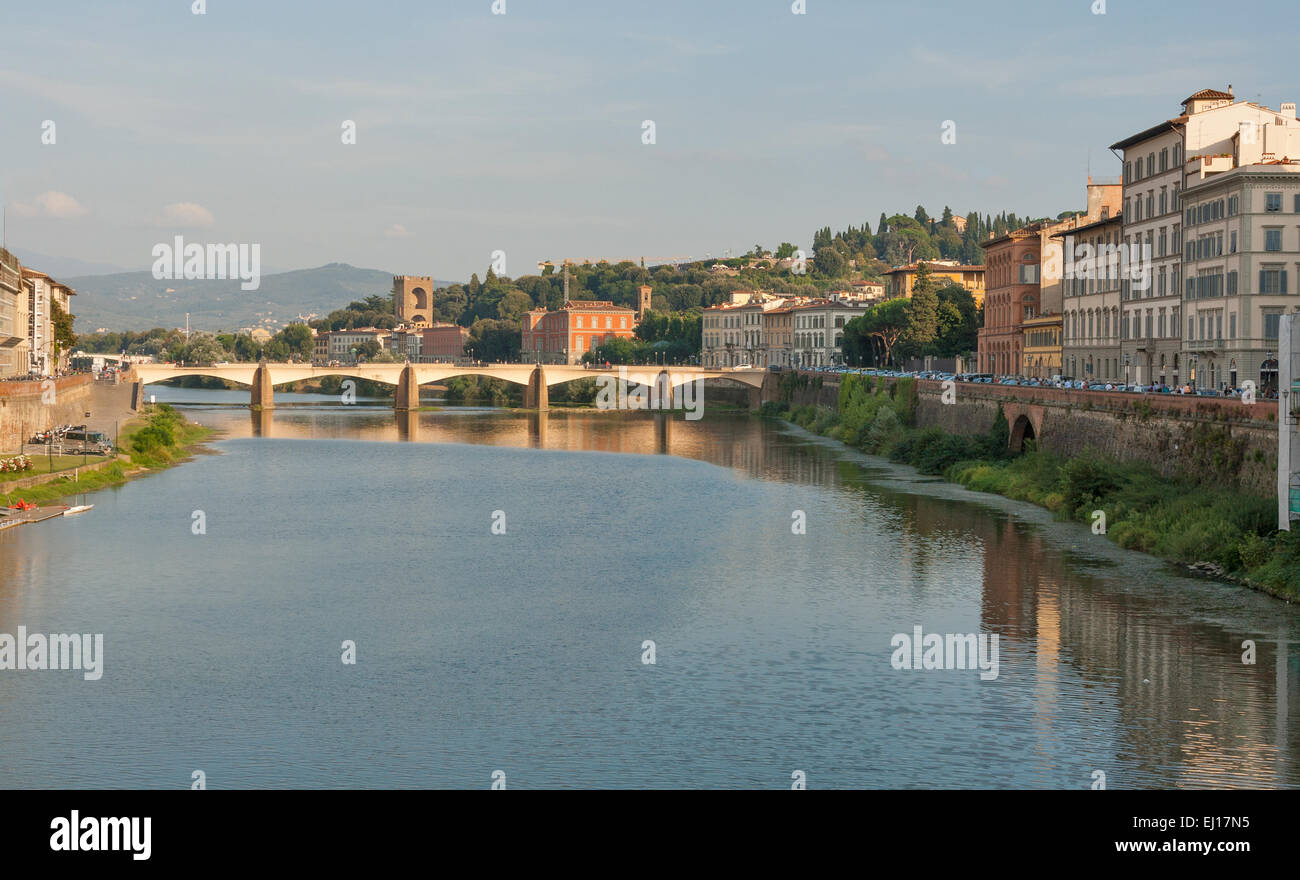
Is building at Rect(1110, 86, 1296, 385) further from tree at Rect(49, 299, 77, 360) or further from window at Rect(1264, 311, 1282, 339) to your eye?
tree at Rect(49, 299, 77, 360)

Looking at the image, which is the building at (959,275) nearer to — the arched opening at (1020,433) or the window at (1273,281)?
the arched opening at (1020,433)

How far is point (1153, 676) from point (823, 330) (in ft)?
302

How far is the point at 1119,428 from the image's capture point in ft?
127

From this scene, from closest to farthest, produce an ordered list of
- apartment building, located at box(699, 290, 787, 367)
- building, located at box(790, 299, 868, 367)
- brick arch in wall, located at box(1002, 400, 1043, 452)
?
brick arch in wall, located at box(1002, 400, 1043, 452)
building, located at box(790, 299, 868, 367)
apartment building, located at box(699, 290, 787, 367)

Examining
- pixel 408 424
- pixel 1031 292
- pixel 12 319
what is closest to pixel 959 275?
pixel 1031 292

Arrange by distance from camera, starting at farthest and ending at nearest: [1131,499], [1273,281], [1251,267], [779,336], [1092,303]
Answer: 1. [779,336]
2. [1092,303]
3. [1251,267]
4. [1273,281]
5. [1131,499]

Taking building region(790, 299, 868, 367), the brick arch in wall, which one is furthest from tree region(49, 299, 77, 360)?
the brick arch in wall

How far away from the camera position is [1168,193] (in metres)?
50.9

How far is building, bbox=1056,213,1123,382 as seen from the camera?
57438 mm

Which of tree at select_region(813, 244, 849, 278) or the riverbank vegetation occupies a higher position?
tree at select_region(813, 244, 849, 278)

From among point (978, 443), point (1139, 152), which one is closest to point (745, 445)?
point (978, 443)

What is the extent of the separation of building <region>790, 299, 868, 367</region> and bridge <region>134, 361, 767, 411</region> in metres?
8.83

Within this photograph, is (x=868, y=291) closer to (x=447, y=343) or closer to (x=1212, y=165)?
(x=1212, y=165)

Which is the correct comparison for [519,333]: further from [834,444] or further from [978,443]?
[978,443]
